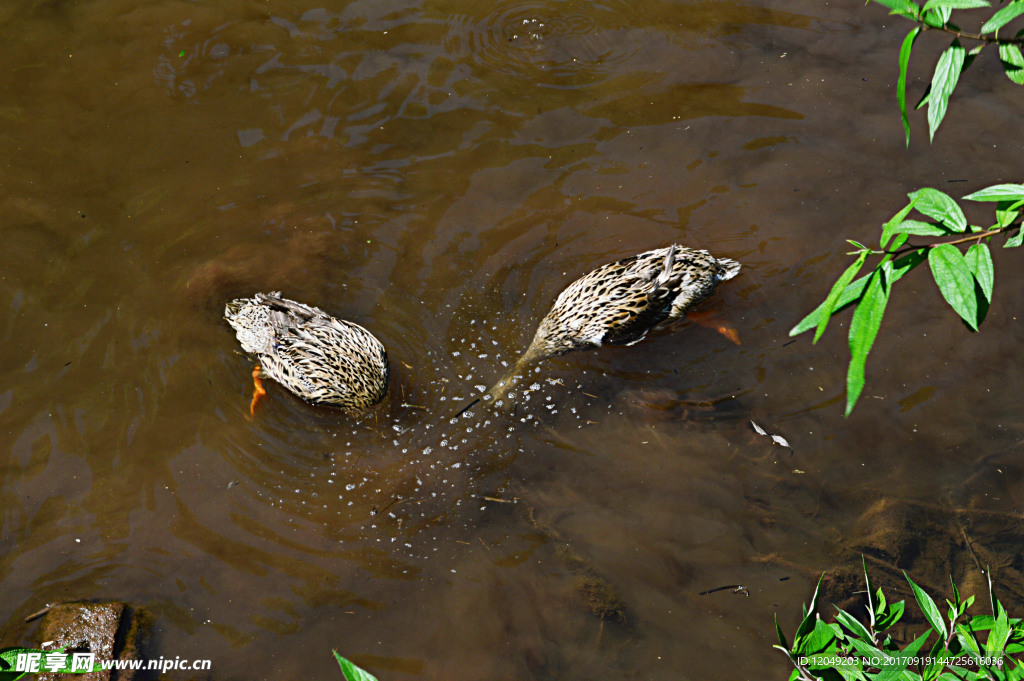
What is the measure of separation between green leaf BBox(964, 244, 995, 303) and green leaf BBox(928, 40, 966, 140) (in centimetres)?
36

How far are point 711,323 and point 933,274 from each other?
4.13m

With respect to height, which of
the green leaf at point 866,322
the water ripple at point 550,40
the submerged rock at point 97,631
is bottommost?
the submerged rock at point 97,631

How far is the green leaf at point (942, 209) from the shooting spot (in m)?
1.93

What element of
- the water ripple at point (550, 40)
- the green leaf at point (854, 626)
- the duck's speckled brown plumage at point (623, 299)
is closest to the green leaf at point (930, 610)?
the green leaf at point (854, 626)

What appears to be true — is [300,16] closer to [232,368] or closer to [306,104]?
[306,104]

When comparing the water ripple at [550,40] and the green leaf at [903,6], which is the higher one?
the green leaf at [903,6]

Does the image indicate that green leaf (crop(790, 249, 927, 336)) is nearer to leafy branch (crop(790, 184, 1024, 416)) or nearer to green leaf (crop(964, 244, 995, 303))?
leafy branch (crop(790, 184, 1024, 416))

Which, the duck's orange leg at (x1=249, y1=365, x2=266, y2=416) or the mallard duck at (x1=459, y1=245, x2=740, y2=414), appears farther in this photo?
the duck's orange leg at (x1=249, y1=365, x2=266, y2=416)

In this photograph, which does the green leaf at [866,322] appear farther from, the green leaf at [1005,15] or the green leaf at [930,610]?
the green leaf at [930,610]

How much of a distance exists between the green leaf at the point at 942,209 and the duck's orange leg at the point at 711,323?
3.92m

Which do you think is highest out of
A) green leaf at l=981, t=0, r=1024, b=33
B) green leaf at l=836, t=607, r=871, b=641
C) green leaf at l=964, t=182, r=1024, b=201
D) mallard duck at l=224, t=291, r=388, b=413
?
green leaf at l=981, t=0, r=1024, b=33

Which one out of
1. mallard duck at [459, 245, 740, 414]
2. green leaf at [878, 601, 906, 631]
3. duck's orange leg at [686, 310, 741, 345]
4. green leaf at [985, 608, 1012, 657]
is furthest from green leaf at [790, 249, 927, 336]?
duck's orange leg at [686, 310, 741, 345]

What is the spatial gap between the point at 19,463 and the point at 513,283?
14.4ft

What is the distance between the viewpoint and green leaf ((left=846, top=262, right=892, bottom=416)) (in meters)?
1.67
